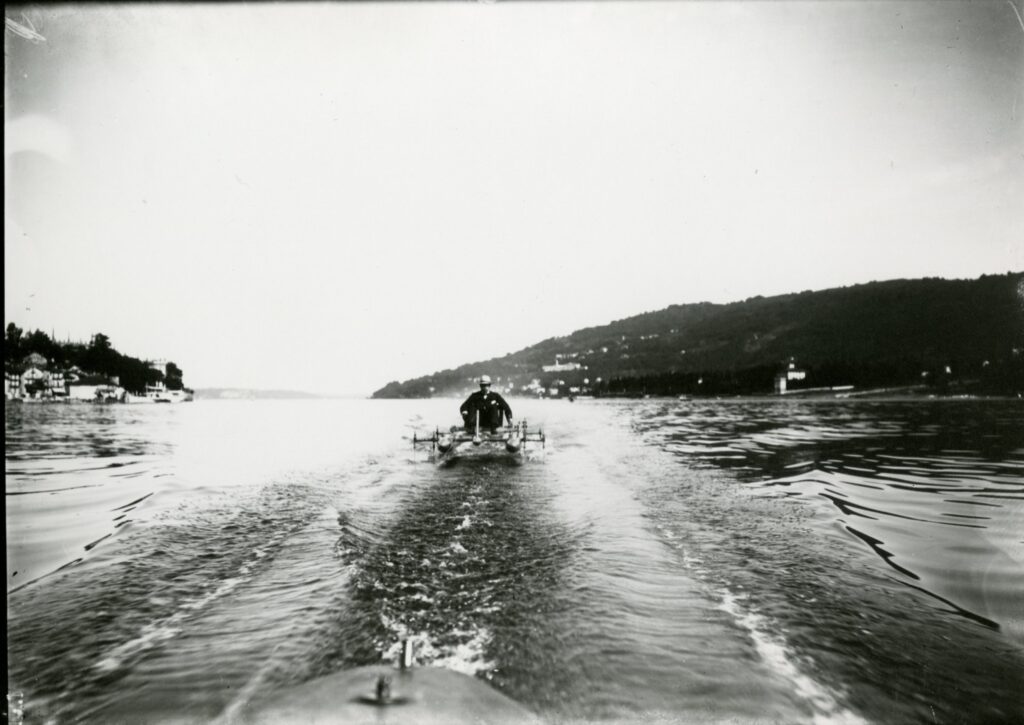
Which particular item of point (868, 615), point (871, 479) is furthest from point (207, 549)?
point (871, 479)

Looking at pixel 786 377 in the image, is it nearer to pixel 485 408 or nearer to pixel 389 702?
pixel 485 408

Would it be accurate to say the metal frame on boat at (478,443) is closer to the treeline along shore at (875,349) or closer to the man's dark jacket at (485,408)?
the man's dark jacket at (485,408)

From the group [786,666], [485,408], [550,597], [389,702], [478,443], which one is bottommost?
[786,666]

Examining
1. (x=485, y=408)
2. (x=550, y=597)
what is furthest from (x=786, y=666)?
(x=485, y=408)

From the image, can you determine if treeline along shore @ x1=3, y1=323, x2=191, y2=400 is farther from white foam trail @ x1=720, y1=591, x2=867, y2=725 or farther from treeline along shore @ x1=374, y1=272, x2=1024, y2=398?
treeline along shore @ x1=374, y1=272, x2=1024, y2=398

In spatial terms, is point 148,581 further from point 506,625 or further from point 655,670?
point 655,670

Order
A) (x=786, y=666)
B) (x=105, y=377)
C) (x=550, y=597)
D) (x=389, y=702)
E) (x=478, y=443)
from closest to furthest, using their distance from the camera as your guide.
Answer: (x=389, y=702), (x=786, y=666), (x=550, y=597), (x=478, y=443), (x=105, y=377)
